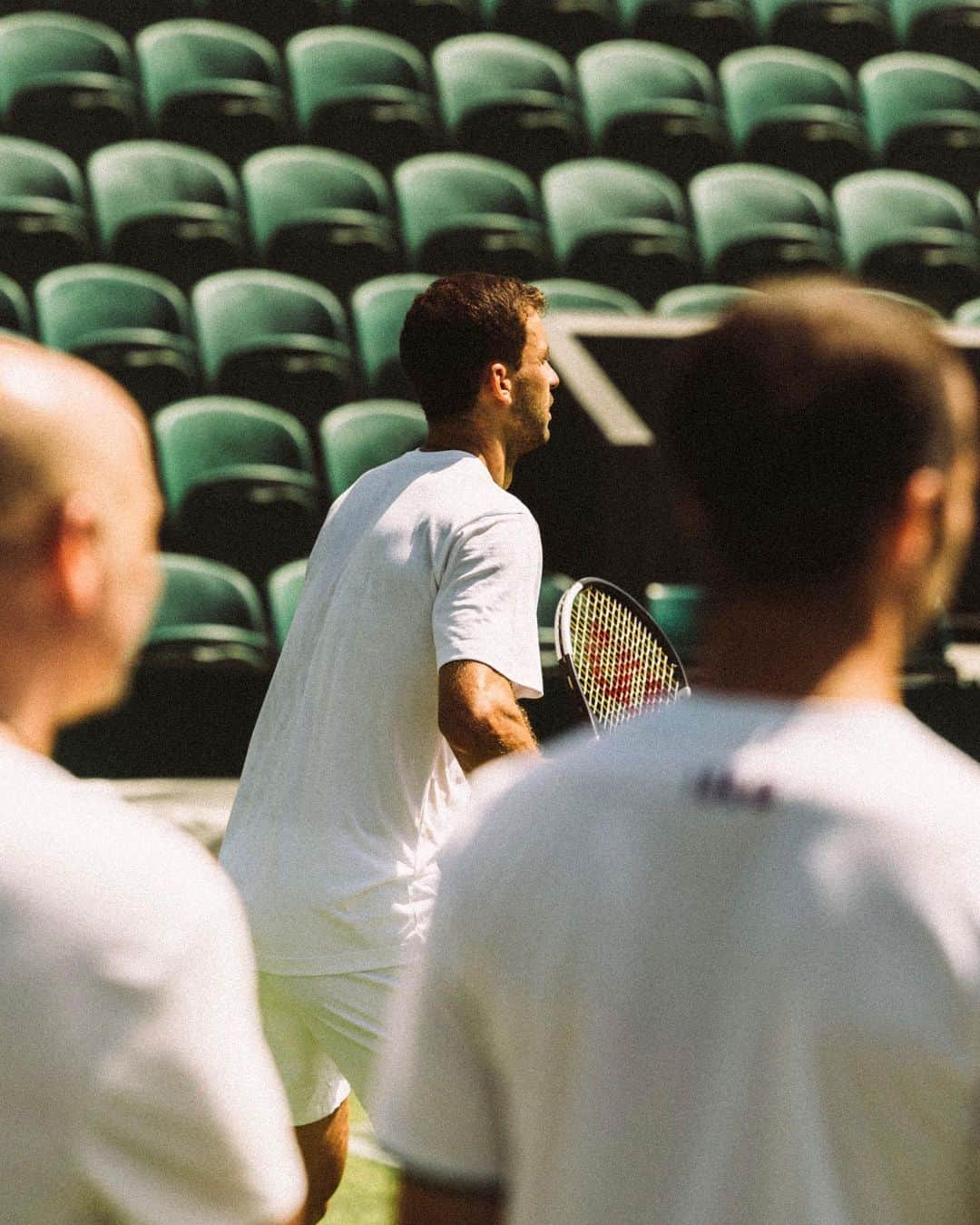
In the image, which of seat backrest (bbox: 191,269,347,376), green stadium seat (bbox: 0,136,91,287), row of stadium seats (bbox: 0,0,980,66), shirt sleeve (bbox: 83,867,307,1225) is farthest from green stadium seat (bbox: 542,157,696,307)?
shirt sleeve (bbox: 83,867,307,1225)

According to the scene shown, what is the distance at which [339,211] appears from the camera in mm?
9203

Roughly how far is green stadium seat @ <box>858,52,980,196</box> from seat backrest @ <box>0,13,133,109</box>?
13.8 ft

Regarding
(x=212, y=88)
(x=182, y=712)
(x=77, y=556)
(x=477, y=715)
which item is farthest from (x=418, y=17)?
(x=77, y=556)

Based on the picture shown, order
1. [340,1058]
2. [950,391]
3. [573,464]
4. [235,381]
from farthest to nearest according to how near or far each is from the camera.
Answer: [235,381]
[573,464]
[340,1058]
[950,391]

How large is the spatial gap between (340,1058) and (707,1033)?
5.82 feet

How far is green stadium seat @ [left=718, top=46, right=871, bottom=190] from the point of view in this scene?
1060 cm

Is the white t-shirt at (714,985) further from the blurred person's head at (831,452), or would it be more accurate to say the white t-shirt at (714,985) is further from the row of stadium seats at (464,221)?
the row of stadium seats at (464,221)

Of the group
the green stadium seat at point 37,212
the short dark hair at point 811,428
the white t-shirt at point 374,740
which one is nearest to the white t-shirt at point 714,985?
the short dark hair at point 811,428

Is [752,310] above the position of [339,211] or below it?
above

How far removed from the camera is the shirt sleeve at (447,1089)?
1277mm

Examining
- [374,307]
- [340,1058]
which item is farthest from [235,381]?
[340,1058]

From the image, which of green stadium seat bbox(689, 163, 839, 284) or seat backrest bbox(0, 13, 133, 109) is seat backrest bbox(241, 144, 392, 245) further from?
green stadium seat bbox(689, 163, 839, 284)

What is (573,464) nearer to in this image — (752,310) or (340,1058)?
(340,1058)

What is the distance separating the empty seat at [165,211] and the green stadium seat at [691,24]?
10.5 ft
